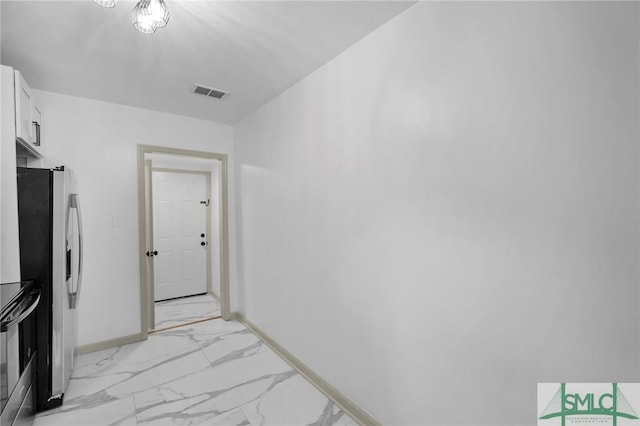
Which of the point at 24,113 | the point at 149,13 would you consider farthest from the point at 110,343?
the point at 149,13

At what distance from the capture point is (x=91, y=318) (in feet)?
9.93

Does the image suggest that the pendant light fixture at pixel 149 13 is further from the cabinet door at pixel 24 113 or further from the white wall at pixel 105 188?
the white wall at pixel 105 188

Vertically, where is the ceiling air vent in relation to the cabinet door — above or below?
above

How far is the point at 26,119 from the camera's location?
2.23 m

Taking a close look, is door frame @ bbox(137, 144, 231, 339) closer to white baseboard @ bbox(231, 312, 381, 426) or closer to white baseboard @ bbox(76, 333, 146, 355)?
white baseboard @ bbox(76, 333, 146, 355)

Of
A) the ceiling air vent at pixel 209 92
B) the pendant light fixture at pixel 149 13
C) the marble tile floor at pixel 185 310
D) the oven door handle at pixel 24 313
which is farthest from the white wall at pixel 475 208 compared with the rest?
the marble tile floor at pixel 185 310

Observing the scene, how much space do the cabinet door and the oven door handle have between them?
106cm

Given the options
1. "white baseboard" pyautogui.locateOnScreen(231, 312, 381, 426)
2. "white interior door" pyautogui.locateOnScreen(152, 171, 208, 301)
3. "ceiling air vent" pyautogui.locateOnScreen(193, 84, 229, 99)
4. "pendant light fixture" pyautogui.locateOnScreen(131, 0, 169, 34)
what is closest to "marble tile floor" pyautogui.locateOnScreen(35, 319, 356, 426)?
"white baseboard" pyautogui.locateOnScreen(231, 312, 381, 426)

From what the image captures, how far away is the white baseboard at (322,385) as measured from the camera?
2006 mm

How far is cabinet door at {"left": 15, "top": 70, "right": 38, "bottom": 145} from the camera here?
204 cm

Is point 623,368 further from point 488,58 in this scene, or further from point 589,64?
point 488,58

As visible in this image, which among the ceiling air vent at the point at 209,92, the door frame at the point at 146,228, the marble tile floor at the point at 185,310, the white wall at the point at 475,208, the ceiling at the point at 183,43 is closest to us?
the white wall at the point at 475,208

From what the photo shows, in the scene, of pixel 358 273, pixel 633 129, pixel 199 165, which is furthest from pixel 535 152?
pixel 199 165

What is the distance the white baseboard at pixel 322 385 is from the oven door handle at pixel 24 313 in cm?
187
